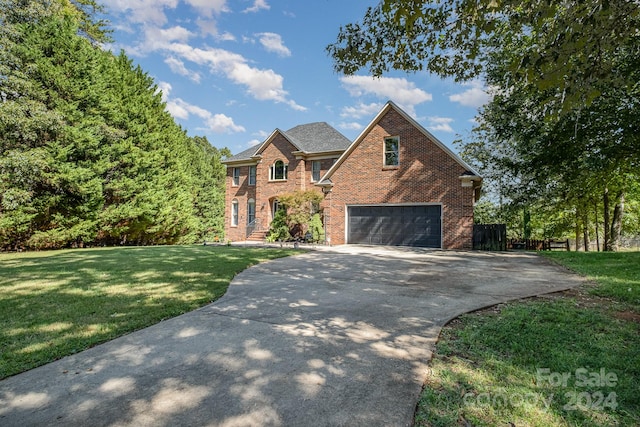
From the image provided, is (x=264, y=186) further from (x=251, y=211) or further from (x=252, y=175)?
(x=251, y=211)

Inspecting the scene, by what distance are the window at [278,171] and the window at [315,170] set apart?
2028 mm

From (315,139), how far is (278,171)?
3.63 m

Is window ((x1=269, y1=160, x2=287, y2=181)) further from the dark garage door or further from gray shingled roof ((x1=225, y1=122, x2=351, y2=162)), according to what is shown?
the dark garage door

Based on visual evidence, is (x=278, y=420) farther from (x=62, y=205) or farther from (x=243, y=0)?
(x=62, y=205)

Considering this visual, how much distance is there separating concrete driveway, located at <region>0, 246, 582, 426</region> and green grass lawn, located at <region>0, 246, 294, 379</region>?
0.32 meters

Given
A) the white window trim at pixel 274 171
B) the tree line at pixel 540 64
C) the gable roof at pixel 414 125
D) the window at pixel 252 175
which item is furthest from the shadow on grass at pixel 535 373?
the window at pixel 252 175

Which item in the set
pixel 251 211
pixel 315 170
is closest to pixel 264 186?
pixel 251 211

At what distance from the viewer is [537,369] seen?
262 cm

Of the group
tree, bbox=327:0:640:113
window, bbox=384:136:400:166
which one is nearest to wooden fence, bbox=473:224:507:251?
window, bbox=384:136:400:166

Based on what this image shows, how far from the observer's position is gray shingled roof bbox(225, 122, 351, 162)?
2109 centimetres

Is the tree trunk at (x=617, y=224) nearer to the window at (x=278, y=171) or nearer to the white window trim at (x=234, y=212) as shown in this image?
the window at (x=278, y=171)

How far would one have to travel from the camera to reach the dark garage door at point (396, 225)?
1491 cm

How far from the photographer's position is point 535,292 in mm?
5492

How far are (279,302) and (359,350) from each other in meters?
2.12
